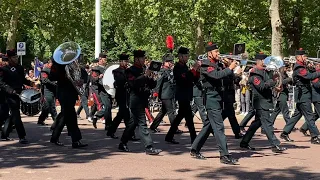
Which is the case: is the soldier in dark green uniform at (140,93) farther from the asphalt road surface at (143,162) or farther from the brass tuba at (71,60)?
the brass tuba at (71,60)

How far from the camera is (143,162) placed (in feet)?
30.9

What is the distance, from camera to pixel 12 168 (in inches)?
349

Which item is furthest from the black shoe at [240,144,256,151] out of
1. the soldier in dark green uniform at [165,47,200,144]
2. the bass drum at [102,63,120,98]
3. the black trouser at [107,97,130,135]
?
the bass drum at [102,63,120,98]

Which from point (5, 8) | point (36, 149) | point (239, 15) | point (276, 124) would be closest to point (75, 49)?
point (36, 149)

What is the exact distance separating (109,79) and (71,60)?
232 cm

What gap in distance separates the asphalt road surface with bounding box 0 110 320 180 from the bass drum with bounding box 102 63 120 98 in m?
1.32

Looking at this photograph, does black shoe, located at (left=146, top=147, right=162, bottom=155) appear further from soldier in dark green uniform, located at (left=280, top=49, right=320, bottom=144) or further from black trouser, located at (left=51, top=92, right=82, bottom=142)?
soldier in dark green uniform, located at (left=280, top=49, right=320, bottom=144)

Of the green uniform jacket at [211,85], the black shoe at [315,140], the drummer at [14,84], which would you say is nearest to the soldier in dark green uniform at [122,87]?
the drummer at [14,84]

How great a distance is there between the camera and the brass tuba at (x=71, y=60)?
35.0 ft

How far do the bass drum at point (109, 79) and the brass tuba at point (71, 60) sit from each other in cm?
175

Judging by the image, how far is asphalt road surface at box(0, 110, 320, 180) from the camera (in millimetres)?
8367

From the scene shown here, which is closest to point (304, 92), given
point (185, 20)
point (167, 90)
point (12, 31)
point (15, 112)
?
point (167, 90)

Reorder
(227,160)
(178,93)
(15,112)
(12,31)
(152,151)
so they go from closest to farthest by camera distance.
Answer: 1. (227,160)
2. (152,151)
3. (178,93)
4. (15,112)
5. (12,31)

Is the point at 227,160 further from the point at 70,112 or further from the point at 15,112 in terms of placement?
the point at 15,112
